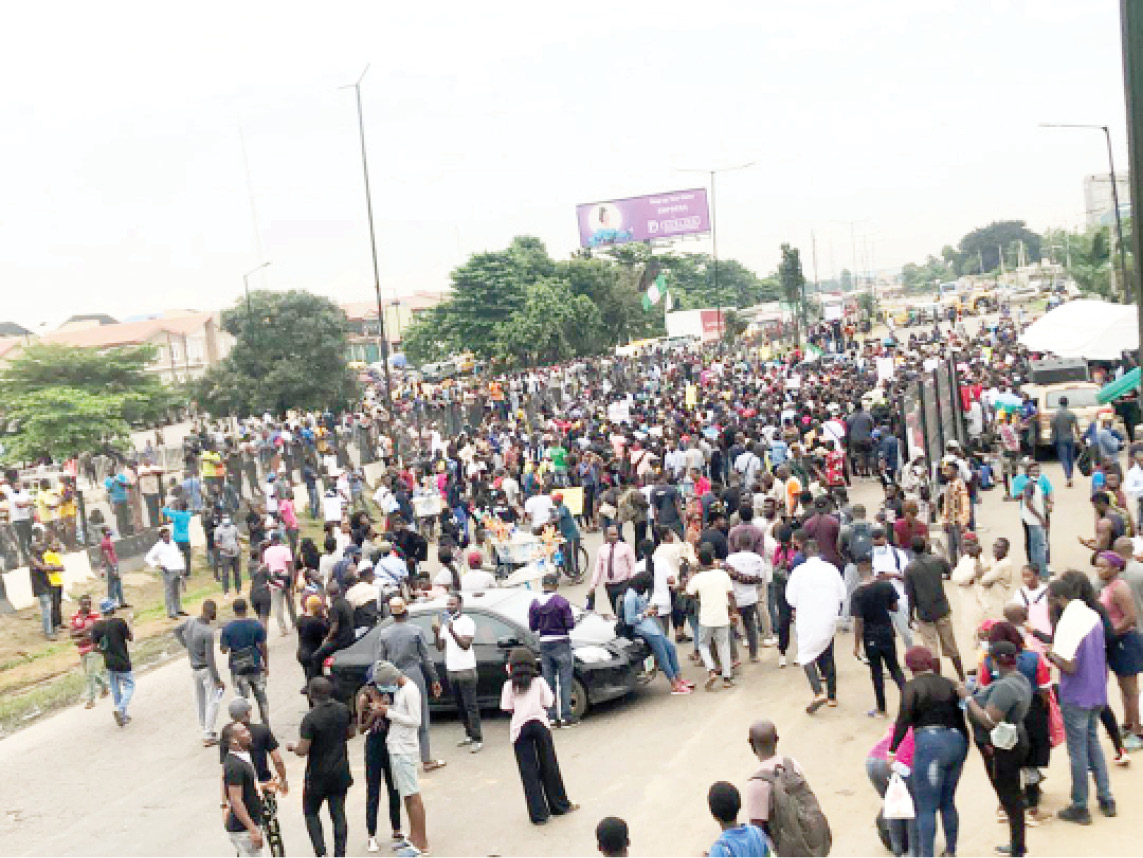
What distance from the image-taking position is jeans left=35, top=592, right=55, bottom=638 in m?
18.0

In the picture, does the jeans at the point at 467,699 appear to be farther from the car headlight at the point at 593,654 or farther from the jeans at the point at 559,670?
the car headlight at the point at 593,654

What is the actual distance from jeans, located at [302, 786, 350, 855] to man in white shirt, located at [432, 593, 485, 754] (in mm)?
2298

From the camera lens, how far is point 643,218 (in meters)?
96.4

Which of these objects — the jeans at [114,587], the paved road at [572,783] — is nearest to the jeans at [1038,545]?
the paved road at [572,783]

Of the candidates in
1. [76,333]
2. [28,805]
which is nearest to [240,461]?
[28,805]

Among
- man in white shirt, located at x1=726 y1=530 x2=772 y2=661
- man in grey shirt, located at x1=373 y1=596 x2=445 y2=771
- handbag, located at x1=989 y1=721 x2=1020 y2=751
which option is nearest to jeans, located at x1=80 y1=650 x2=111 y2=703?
man in grey shirt, located at x1=373 y1=596 x2=445 y2=771

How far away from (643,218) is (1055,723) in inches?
3578

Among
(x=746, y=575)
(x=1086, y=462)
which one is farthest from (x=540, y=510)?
(x=1086, y=462)

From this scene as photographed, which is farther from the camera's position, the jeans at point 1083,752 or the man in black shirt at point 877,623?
the man in black shirt at point 877,623

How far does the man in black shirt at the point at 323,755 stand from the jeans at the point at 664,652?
12.9 ft

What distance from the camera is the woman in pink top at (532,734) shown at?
871 centimetres

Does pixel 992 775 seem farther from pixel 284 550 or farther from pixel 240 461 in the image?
pixel 240 461

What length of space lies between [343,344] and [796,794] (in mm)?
38802

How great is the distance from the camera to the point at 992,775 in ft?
22.9
